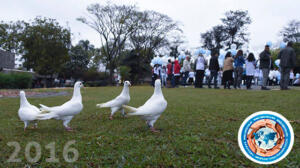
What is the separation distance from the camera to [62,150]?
11.5ft

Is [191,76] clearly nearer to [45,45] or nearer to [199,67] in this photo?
[199,67]

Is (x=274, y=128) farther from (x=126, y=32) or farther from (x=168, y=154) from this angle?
(x=126, y=32)

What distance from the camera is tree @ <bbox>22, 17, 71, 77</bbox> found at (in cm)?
3816

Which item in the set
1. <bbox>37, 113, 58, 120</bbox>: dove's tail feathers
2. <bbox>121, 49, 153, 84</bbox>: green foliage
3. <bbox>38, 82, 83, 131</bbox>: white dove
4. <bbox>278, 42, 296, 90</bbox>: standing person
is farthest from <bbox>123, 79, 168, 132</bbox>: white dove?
<bbox>121, 49, 153, 84</bbox>: green foliage

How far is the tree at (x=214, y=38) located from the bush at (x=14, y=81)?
42.8 metres

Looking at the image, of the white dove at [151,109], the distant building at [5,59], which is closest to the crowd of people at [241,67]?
the white dove at [151,109]

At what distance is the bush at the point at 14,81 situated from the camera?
77.7 feet

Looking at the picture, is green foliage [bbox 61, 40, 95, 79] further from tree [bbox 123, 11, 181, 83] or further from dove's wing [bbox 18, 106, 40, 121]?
dove's wing [bbox 18, 106, 40, 121]

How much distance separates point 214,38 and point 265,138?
59873 mm

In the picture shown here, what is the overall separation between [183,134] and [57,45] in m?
38.4

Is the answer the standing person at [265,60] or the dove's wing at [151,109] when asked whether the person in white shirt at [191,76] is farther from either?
the dove's wing at [151,109]

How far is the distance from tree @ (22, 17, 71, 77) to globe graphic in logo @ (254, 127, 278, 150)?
1553 inches

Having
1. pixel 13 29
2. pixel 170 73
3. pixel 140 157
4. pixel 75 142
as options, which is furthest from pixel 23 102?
pixel 13 29

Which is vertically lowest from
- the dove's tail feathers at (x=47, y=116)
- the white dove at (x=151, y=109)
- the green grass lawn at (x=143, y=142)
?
the green grass lawn at (x=143, y=142)
